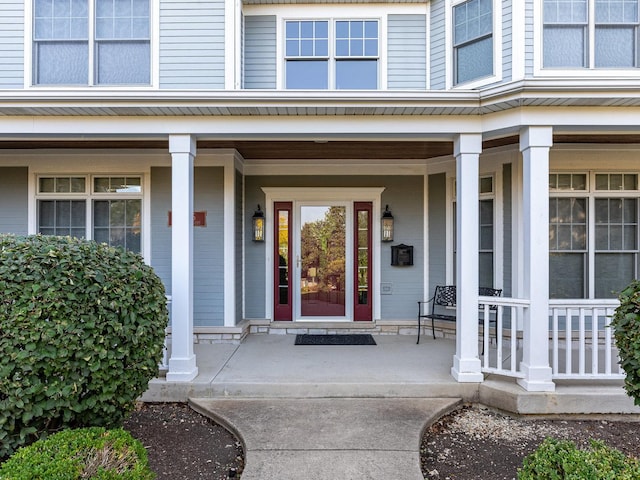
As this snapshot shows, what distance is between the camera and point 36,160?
570 cm

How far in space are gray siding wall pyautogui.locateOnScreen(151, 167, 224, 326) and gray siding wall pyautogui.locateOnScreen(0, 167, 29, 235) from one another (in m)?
1.80

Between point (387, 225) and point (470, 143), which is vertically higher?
point (470, 143)

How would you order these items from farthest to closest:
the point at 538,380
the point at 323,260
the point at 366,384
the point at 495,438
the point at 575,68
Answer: the point at 323,260 → the point at 575,68 → the point at 366,384 → the point at 538,380 → the point at 495,438

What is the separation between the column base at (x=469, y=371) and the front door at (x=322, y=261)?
2.33 metres

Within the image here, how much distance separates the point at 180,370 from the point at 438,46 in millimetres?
5444

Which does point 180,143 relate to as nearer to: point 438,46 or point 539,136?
point 539,136

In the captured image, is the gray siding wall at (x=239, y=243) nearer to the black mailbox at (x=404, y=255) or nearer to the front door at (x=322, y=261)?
the front door at (x=322, y=261)

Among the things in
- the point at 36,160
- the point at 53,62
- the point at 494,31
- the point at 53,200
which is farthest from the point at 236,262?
the point at 494,31

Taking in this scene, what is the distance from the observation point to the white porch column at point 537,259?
3797 mm

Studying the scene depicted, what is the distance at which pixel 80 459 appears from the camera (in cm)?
212

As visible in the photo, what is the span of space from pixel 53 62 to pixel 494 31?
5846 millimetres

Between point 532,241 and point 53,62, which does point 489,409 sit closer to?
point 532,241

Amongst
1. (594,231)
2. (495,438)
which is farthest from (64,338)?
(594,231)

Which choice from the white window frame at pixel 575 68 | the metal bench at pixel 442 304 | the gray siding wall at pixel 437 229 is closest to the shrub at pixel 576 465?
the metal bench at pixel 442 304
